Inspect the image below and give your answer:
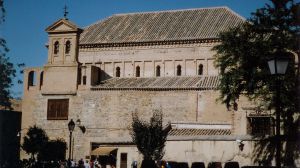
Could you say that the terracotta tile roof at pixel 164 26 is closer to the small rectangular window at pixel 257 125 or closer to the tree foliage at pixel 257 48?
the small rectangular window at pixel 257 125

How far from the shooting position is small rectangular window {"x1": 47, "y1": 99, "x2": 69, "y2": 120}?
127 feet

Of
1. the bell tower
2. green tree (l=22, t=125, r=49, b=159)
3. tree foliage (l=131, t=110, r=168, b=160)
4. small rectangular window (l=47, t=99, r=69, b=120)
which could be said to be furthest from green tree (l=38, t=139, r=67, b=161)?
tree foliage (l=131, t=110, r=168, b=160)

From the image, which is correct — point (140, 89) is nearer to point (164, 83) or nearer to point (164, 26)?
point (164, 83)

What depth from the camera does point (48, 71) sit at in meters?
40.9

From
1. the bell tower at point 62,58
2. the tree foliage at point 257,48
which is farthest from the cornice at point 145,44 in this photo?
the tree foliage at point 257,48

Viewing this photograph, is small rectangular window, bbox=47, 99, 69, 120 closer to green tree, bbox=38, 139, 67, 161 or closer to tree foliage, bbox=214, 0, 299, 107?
green tree, bbox=38, 139, 67, 161

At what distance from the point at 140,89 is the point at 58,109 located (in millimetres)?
7167

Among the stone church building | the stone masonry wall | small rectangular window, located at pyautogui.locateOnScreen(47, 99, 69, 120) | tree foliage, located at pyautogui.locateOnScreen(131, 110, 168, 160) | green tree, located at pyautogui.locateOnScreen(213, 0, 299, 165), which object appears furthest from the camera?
small rectangular window, located at pyautogui.locateOnScreen(47, 99, 69, 120)

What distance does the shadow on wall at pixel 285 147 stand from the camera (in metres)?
26.7

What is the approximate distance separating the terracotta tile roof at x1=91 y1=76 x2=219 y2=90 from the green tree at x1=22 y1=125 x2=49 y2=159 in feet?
18.2

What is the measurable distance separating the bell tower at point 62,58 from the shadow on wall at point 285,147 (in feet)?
57.0

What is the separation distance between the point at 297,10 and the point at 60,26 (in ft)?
70.7

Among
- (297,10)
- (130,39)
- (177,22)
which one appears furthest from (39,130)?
(297,10)

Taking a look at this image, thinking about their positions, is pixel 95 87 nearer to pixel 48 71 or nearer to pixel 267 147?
pixel 48 71
